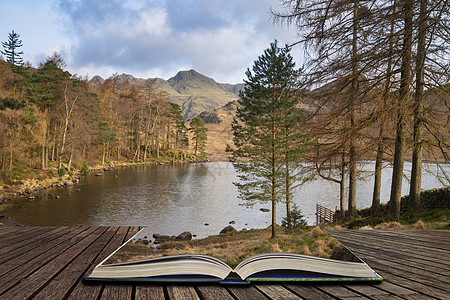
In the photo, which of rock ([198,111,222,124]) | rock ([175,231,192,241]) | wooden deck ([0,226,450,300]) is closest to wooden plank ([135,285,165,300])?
wooden deck ([0,226,450,300])

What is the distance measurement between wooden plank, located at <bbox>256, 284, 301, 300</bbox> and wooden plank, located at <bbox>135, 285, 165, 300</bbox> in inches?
22.2

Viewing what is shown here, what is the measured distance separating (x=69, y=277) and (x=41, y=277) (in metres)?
0.20

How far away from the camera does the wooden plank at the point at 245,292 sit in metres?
1.42

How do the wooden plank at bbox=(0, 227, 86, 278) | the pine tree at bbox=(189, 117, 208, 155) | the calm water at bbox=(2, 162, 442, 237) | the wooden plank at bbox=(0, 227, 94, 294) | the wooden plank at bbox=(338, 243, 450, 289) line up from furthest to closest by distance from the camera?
the pine tree at bbox=(189, 117, 208, 155) → the calm water at bbox=(2, 162, 442, 237) → the wooden plank at bbox=(0, 227, 86, 278) → the wooden plank at bbox=(338, 243, 450, 289) → the wooden plank at bbox=(0, 227, 94, 294)

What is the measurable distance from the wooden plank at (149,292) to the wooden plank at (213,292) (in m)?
0.22

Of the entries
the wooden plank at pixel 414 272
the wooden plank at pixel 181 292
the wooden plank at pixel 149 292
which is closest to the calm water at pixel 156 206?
the wooden plank at pixel 414 272

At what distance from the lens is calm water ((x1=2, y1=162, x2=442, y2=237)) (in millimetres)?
15188

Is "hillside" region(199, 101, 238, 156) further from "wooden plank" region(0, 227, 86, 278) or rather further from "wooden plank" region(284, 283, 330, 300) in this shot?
"wooden plank" region(284, 283, 330, 300)

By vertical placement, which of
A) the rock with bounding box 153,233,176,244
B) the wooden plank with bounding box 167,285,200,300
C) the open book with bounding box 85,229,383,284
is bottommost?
the rock with bounding box 153,233,176,244

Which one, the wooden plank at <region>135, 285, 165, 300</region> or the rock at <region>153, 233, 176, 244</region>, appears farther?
the rock at <region>153, 233, 176, 244</region>

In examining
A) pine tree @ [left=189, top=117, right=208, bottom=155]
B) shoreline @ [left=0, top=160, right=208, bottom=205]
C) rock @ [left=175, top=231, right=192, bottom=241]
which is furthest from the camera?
pine tree @ [left=189, top=117, right=208, bottom=155]

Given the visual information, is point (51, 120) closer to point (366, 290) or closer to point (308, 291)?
point (308, 291)

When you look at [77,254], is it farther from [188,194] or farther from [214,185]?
A: [214,185]

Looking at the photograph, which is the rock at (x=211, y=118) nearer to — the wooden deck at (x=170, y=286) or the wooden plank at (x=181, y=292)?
the wooden deck at (x=170, y=286)
